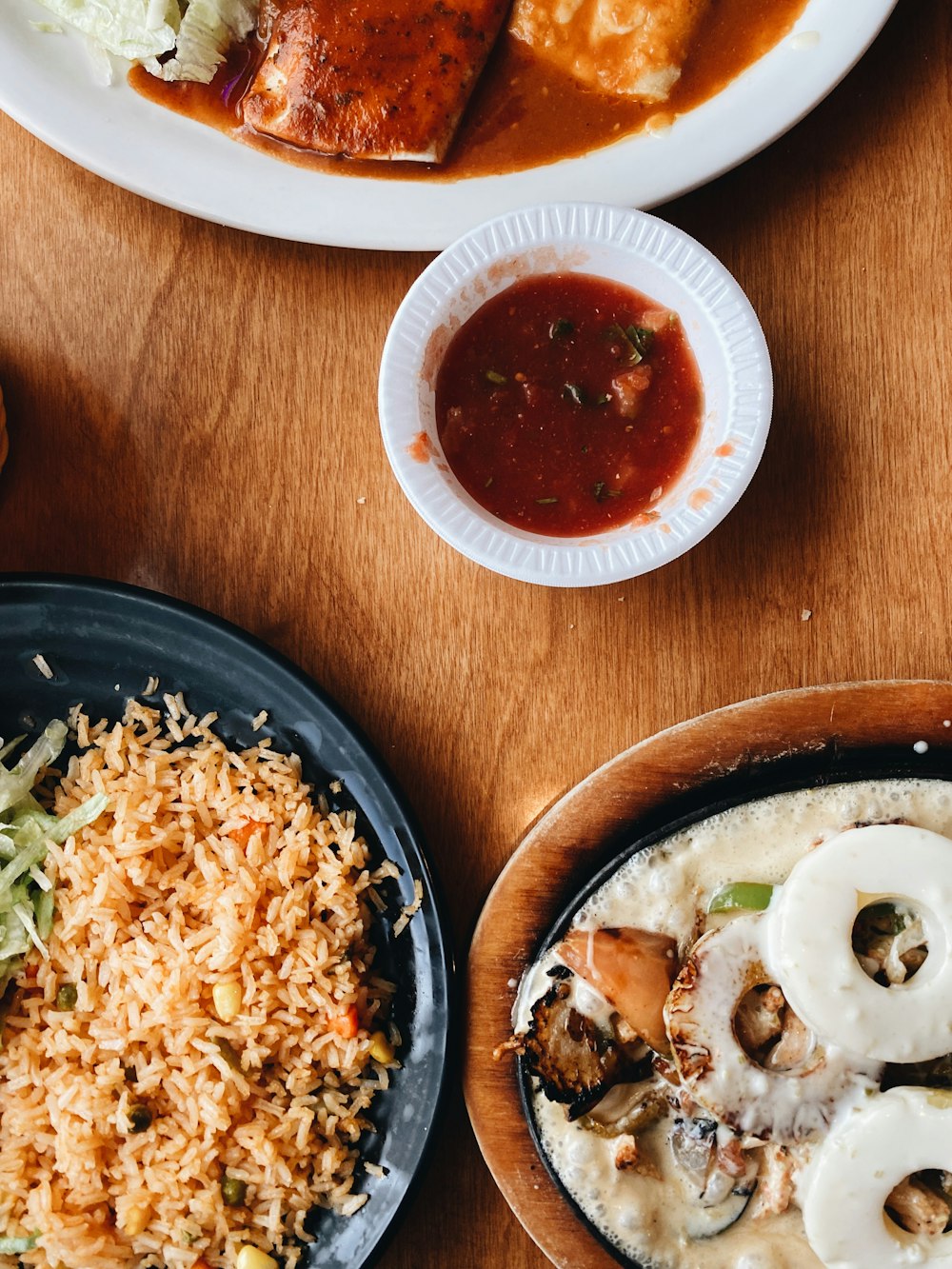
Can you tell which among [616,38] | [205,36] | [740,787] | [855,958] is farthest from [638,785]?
[205,36]

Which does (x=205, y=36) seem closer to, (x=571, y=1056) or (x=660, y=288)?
(x=660, y=288)

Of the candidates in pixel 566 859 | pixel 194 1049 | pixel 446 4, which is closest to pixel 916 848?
pixel 566 859

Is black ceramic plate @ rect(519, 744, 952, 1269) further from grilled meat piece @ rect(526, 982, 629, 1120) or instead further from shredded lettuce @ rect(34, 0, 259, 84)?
shredded lettuce @ rect(34, 0, 259, 84)

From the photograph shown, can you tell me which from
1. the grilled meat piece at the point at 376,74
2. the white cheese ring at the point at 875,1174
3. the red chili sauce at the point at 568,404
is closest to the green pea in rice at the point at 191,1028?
the red chili sauce at the point at 568,404

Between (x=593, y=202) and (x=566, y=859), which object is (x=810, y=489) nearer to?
(x=593, y=202)

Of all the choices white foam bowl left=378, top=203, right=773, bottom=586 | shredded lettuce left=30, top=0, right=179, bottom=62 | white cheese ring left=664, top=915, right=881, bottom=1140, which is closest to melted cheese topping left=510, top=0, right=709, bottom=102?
white foam bowl left=378, top=203, right=773, bottom=586

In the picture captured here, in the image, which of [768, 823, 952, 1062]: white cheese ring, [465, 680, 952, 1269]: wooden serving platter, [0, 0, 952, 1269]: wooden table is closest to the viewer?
[768, 823, 952, 1062]: white cheese ring
